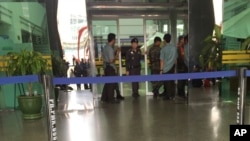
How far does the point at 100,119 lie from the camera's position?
529 centimetres

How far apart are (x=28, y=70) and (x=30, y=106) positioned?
0.68 metres

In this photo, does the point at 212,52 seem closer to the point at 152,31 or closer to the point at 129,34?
the point at 152,31

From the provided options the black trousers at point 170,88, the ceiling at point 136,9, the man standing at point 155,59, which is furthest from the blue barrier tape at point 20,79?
the man standing at point 155,59

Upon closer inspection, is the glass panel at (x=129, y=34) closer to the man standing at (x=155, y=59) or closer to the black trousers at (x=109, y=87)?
the man standing at (x=155, y=59)

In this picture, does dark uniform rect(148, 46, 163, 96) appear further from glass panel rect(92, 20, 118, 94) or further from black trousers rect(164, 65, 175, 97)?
glass panel rect(92, 20, 118, 94)

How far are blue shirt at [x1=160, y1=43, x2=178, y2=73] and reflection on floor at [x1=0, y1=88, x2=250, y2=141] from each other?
0.83 meters

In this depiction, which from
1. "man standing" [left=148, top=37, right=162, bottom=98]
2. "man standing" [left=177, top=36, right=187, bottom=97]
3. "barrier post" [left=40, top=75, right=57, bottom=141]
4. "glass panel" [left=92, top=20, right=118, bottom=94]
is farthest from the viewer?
"glass panel" [left=92, top=20, right=118, bottom=94]

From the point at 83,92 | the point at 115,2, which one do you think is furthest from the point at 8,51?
the point at 115,2

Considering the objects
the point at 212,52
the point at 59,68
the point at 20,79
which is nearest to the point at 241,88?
the point at 20,79

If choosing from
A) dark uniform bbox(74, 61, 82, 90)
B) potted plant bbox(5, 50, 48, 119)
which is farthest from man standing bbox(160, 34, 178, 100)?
potted plant bbox(5, 50, 48, 119)

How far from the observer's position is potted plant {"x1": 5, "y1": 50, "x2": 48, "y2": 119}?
17.8 feet

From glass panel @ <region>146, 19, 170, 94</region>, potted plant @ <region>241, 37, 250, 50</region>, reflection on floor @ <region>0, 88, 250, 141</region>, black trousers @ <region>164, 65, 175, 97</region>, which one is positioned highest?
glass panel @ <region>146, 19, 170, 94</region>

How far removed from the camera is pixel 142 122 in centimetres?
494

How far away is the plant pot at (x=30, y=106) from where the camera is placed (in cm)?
542
